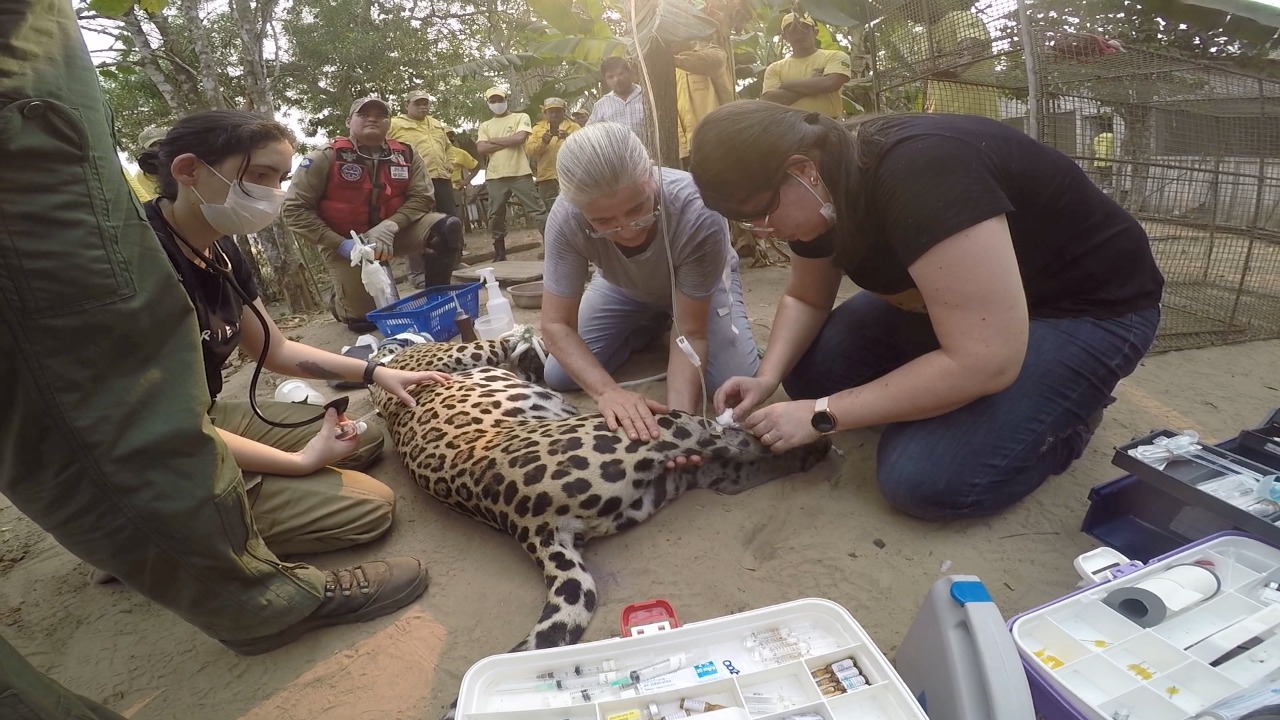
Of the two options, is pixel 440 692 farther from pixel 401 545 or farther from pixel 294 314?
pixel 294 314

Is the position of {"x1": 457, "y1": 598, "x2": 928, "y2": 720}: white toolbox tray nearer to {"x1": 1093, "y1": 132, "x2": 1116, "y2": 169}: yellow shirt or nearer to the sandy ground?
the sandy ground

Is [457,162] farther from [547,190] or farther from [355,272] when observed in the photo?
[355,272]

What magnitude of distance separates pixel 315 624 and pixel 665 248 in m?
1.98

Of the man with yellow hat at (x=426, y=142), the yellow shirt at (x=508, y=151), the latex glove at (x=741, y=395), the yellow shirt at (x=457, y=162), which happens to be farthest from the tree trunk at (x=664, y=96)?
the yellow shirt at (x=457, y=162)

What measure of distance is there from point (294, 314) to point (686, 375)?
266 inches

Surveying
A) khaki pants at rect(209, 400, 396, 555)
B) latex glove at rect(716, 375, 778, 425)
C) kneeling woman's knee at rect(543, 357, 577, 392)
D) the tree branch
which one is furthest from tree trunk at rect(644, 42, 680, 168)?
the tree branch

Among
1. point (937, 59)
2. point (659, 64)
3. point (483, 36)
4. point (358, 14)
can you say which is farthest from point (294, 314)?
point (483, 36)

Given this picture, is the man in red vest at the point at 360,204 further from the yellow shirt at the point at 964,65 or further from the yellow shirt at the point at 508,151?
the yellow shirt at the point at 964,65

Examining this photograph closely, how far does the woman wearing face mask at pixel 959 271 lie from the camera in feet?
6.02

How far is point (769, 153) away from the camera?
6.04 feet

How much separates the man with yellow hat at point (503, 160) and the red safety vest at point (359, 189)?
10.4 feet

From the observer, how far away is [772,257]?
623 centimetres

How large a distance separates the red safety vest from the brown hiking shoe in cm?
433

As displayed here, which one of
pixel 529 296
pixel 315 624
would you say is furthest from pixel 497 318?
pixel 315 624
